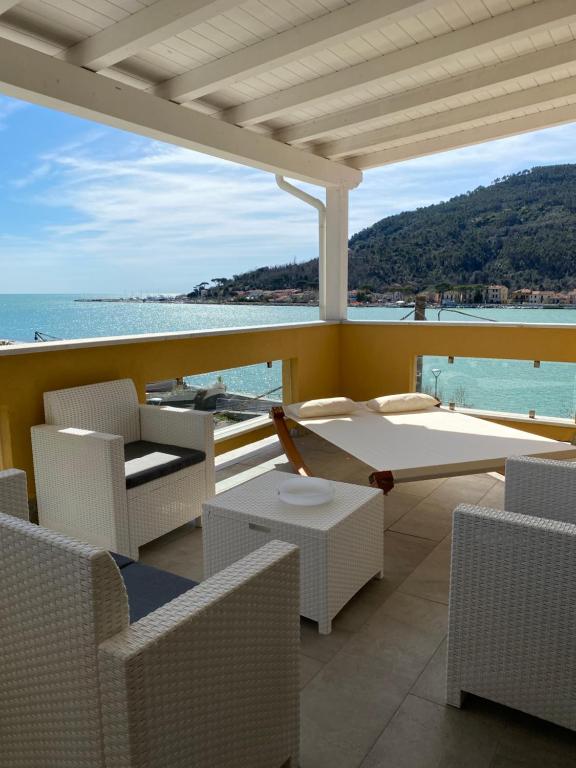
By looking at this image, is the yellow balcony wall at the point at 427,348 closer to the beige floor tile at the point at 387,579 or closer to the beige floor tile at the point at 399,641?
the beige floor tile at the point at 387,579

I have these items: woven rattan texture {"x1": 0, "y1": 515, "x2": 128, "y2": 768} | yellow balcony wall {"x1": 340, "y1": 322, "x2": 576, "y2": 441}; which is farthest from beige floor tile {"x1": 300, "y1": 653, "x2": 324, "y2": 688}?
yellow balcony wall {"x1": 340, "y1": 322, "x2": 576, "y2": 441}

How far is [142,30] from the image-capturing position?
110 inches

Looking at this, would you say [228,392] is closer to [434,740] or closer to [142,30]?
[142,30]

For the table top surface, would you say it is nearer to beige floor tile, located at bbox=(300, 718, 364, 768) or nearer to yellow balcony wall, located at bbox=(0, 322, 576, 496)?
beige floor tile, located at bbox=(300, 718, 364, 768)

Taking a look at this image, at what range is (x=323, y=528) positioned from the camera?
219cm

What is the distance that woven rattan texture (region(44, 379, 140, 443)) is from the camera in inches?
126

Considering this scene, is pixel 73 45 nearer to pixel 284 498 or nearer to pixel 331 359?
pixel 284 498

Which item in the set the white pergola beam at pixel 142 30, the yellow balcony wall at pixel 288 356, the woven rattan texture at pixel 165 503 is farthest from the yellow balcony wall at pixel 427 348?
the white pergola beam at pixel 142 30

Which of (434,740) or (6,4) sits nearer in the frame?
(434,740)

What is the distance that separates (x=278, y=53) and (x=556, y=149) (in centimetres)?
1979

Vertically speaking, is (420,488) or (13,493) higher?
(13,493)

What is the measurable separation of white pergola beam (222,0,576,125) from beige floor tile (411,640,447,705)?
3033mm

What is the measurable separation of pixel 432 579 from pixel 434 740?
39.4 inches

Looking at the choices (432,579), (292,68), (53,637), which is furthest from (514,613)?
(292,68)
